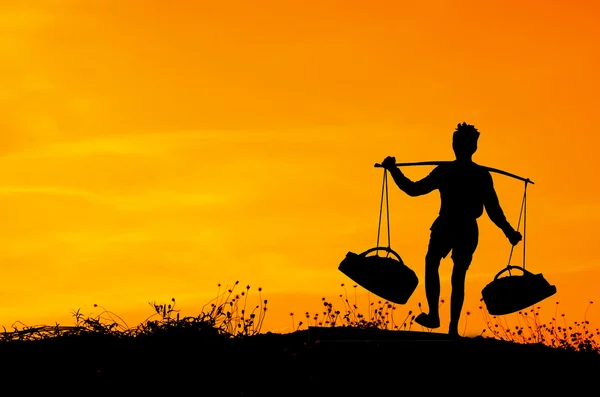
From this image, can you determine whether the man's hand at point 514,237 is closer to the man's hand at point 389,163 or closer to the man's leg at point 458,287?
the man's leg at point 458,287

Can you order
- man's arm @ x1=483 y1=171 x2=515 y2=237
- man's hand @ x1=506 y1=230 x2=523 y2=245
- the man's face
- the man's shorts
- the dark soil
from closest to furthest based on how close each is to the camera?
the dark soil → the man's shorts → the man's face → man's arm @ x1=483 y1=171 x2=515 y2=237 → man's hand @ x1=506 y1=230 x2=523 y2=245

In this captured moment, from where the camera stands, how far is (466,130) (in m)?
11.8

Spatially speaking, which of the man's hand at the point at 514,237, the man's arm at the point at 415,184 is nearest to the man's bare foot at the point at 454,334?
the man's hand at the point at 514,237

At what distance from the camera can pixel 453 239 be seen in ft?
38.3

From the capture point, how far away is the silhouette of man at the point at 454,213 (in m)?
11.7

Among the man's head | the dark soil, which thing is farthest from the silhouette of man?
the dark soil

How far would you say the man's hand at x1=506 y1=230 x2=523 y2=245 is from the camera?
12.1m

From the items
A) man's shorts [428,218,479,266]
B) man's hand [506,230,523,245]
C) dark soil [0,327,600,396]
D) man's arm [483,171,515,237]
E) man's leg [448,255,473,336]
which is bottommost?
dark soil [0,327,600,396]

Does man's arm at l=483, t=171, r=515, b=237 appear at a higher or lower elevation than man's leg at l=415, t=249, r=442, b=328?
higher

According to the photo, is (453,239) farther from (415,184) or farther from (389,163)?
(389,163)

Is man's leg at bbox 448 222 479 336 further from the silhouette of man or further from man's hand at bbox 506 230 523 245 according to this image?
man's hand at bbox 506 230 523 245

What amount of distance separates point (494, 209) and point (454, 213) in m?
0.71

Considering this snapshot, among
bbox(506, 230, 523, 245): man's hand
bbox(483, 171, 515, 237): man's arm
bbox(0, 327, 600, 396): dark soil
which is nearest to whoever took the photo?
bbox(0, 327, 600, 396): dark soil

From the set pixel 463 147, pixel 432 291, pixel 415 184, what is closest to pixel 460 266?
pixel 432 291
